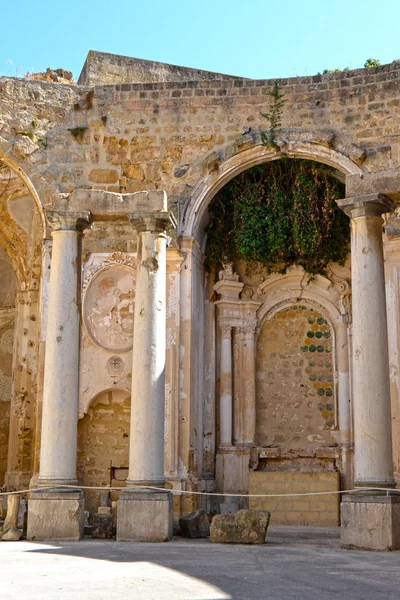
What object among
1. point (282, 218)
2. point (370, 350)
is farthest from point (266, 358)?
point (370, 350)

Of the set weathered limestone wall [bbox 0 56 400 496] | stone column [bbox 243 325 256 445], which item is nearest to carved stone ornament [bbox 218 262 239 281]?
weathered limestone wall [bbox 0 56 400 496]

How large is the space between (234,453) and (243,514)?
4555 mm

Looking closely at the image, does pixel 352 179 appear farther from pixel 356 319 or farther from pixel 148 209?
pixel 148 209

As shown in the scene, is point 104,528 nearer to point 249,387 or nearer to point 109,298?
point 109,298

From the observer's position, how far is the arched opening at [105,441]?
15508 millimetres

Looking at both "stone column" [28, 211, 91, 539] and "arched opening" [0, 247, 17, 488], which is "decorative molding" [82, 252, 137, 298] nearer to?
"stone column" [28, 211, 91, 539]

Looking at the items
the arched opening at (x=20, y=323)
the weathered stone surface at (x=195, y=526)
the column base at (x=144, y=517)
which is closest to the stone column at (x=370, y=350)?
the weathered stone surface at (x=195, y=526)

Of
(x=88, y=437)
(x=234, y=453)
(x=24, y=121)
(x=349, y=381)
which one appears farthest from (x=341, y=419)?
(x=24, y=121)

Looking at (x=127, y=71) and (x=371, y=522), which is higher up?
(x=127, y=71)

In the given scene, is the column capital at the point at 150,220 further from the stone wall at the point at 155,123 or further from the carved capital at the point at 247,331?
the carved capital at the point at 247,331

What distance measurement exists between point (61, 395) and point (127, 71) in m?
9.96

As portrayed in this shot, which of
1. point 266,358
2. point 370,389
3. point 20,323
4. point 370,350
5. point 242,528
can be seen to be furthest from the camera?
point 20,323

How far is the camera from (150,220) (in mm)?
13000

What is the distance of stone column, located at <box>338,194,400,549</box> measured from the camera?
440 inches
